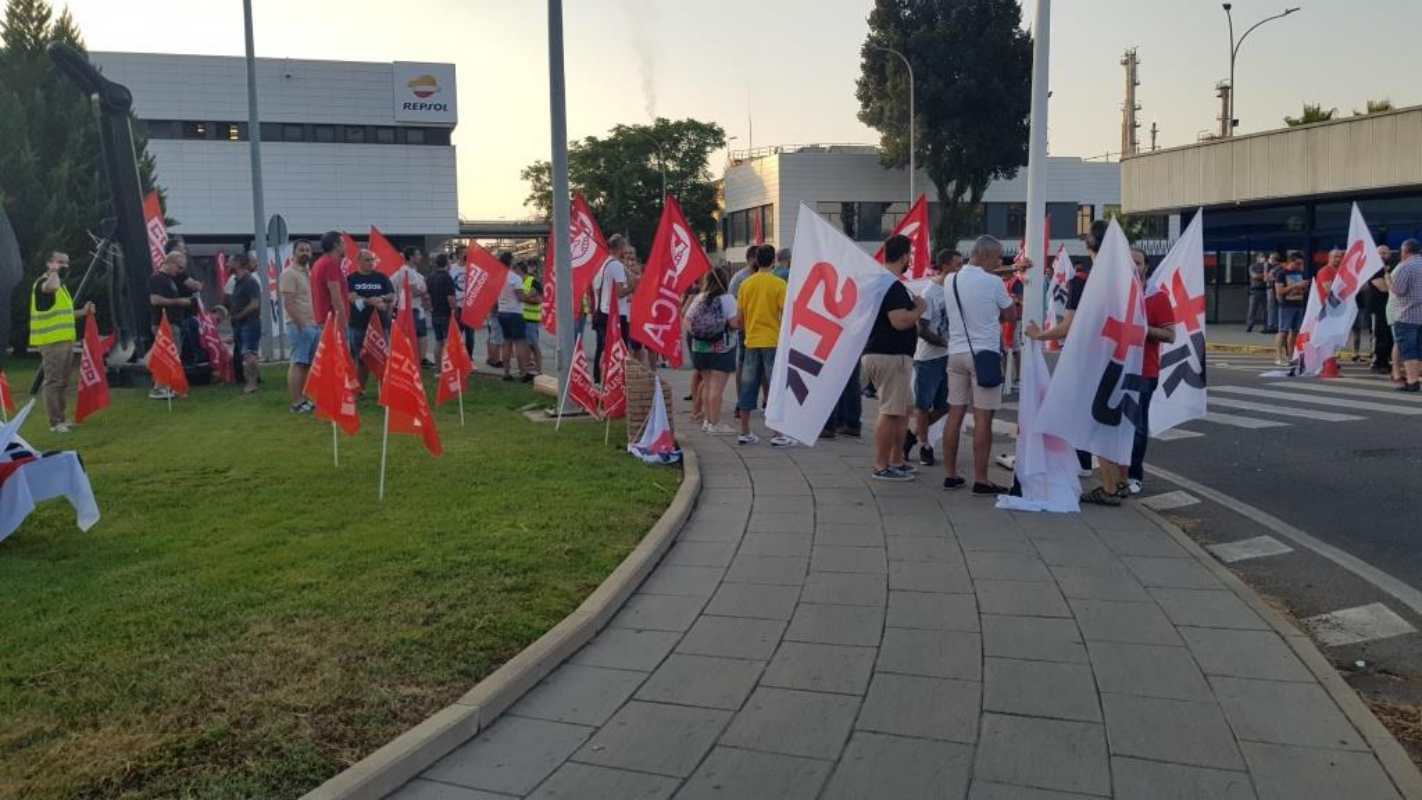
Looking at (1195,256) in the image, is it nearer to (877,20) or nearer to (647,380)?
(647,380)

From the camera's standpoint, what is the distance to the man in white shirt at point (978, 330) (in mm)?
8133

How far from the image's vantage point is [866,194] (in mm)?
63094

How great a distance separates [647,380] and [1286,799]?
269 inches

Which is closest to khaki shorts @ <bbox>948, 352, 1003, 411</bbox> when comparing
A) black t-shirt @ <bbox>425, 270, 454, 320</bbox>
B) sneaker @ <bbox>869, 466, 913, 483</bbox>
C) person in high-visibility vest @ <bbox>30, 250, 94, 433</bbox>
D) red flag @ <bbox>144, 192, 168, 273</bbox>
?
sneaker @ <bbox>869, 466, 913, 483</bbox>

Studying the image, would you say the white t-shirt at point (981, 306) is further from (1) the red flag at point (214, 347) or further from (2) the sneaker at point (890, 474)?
(1) the red flag at point (214, 347)

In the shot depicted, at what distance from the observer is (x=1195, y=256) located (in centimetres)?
866

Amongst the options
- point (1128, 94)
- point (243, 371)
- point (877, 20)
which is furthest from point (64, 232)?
point (1128, 94)

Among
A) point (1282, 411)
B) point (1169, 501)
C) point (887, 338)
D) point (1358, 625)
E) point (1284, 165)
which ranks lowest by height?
point (1358, 625)

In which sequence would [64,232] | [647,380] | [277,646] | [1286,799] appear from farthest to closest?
[64,232] → [647,380] → [277,646] → [1286,799]

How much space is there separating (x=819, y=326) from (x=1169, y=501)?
3.01 meters

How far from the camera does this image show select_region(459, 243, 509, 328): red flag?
1441cm

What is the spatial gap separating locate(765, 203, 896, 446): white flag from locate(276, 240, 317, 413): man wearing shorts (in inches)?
268

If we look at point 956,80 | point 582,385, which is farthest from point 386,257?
point 956,80

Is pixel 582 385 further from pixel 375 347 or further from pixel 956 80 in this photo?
pixel 956 80
